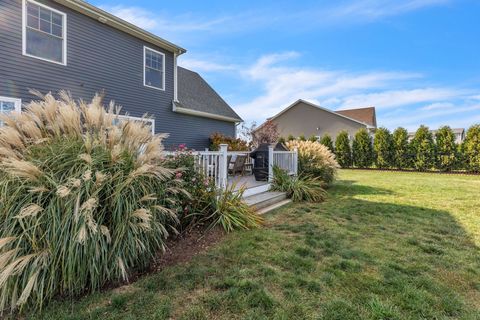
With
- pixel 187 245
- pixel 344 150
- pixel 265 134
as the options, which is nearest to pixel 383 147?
pixel 344 150

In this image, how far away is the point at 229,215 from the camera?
172 inches

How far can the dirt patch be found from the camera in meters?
3.13

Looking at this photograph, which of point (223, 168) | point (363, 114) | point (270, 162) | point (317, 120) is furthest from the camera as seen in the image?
point (363, 114)

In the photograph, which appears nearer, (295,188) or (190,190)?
(190,190)

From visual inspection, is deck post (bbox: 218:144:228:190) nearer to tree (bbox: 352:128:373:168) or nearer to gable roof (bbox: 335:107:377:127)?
tree (bbox: 352:128:373:168)

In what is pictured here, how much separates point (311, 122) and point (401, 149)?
9.85 meters

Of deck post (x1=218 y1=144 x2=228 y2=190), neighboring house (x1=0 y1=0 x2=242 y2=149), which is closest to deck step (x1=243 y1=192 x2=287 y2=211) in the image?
deck post (x1=218 y1=144 x2=228 y2=190)

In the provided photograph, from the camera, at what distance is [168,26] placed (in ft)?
36.3

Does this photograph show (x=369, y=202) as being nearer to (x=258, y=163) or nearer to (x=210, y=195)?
(x=258, y=163)

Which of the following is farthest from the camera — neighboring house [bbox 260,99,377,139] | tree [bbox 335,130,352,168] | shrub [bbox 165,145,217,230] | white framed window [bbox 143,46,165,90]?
neighboring house [bbox 260,99,377,139]

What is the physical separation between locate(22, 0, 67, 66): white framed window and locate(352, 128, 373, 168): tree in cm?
1766

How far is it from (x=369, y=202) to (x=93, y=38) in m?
9.63

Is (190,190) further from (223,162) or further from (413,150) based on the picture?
(413,150)

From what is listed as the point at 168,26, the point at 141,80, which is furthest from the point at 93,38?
the point at 168,26
